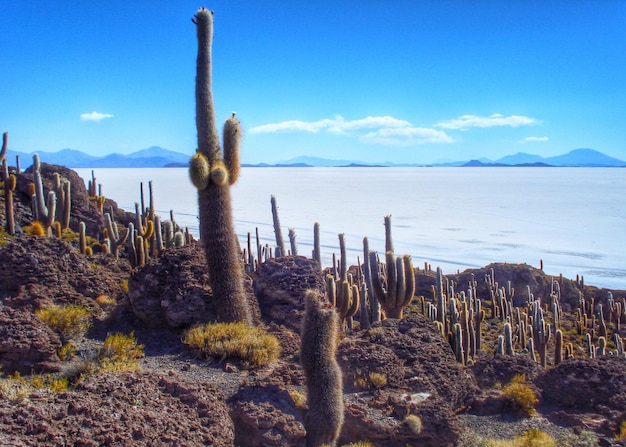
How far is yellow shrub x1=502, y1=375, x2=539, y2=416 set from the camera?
7.07 metres

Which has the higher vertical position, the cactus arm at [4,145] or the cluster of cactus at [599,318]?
the cactus arm at [4,145]

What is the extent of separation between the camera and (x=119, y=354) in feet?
23.2

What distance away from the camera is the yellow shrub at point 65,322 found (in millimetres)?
7574

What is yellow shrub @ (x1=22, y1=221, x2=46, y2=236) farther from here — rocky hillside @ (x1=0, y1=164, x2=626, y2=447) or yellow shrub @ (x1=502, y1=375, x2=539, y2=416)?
yellow shrub @ (x1=502, y1=375, x2=539, y2=416)

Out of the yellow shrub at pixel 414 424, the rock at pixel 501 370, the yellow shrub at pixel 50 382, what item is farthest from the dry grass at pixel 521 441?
the yellow shrub at pixel 50 382

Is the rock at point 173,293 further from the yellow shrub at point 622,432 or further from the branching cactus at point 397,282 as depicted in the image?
the yellow shrub at point 622,432

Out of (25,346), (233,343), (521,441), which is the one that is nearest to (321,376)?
(233,343)

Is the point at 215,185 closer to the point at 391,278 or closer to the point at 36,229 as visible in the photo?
the point at 391,278

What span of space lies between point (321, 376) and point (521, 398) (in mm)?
2778

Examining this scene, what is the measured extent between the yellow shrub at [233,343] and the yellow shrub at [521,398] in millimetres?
3077

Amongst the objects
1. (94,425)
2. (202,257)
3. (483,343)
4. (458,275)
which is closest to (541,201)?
(458,275)

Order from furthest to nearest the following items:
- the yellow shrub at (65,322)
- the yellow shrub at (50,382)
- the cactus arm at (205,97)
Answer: the cactus arm at (205,97) < the yellow shrub at (65,322) < the yellow shrub at (50,382)

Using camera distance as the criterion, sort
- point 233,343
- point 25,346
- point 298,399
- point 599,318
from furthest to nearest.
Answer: point 599,318, point 233,343, point 25,346, point 298,399

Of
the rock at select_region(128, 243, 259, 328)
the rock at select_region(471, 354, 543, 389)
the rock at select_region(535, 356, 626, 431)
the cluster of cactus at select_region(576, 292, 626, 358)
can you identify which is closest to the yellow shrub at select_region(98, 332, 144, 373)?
the rock at select_region(128, 243, 259, 328)
